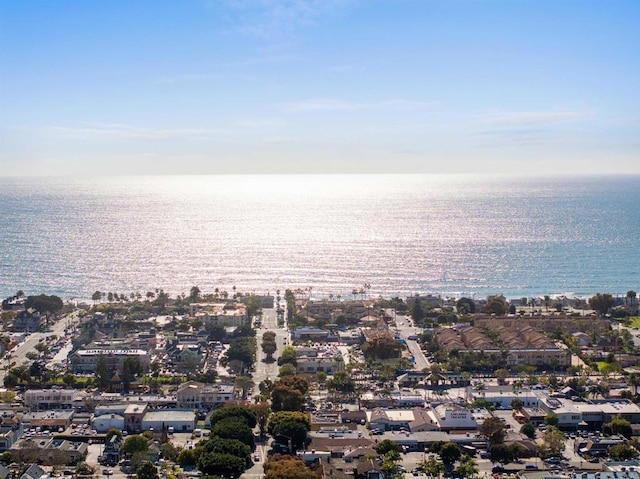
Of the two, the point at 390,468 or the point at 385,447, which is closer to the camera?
the point at 390,468

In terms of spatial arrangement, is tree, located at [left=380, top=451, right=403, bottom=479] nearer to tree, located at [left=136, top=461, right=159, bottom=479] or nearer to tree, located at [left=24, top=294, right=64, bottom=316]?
tree, located at [left=136, top=461, right=159, bottom=479]

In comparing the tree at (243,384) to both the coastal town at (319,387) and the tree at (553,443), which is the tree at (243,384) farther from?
the tree at (553,443)

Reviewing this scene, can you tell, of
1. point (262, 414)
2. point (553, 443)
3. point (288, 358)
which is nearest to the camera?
point (553, 443)

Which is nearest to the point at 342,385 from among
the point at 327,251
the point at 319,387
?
the point at 319,387

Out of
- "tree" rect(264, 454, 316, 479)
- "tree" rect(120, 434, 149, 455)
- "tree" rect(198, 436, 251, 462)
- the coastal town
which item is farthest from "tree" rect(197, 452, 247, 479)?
"tree" rect(120, 434, 149, 455)

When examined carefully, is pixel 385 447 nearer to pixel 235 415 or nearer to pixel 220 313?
pixel 235 415

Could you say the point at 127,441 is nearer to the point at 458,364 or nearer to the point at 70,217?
the point at 458,364
